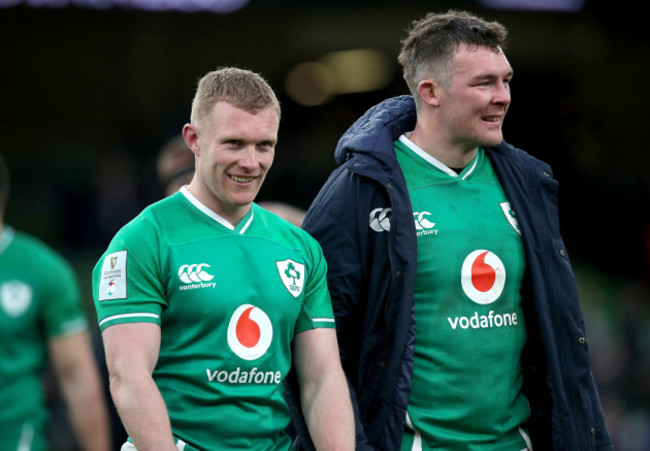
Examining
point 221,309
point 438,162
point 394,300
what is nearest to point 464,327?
point 394,300

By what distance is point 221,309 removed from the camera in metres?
3.12

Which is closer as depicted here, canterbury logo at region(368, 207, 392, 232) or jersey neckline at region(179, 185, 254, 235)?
jersey neckline at region(179, 185, 254, 235)

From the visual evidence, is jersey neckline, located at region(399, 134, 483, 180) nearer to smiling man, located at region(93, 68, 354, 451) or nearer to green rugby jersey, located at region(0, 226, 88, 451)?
smiling man, located at region(93, 68, 354, 451)

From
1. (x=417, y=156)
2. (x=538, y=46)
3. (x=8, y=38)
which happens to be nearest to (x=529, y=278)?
(x=417, y=156)

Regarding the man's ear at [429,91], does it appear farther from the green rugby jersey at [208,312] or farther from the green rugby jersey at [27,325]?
the green rugby jersey at [27,325]

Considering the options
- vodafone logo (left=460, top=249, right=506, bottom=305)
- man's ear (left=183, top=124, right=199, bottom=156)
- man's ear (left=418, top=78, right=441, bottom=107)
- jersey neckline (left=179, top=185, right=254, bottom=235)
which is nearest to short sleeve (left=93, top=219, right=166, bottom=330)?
jersey neckline (left=179, top=185, right=254, bottom=235)

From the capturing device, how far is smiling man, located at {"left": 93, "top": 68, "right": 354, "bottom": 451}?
302 cm

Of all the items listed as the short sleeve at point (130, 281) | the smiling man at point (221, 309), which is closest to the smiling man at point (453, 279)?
the smiling man at point (221, 309)

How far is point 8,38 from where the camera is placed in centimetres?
1122

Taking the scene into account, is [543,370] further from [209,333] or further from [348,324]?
[209,333]

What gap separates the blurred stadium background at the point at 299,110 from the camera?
1042 centimetres

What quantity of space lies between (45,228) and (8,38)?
2170 millimetres

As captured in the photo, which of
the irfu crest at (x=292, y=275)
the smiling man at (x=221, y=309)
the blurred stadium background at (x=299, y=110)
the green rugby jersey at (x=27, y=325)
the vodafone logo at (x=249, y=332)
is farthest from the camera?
the blurred stadium background at (x=299, y=110)

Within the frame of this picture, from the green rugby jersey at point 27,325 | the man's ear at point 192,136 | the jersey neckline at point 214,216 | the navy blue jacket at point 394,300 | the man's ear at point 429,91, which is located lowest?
the green rugby jersey at point 27,325
